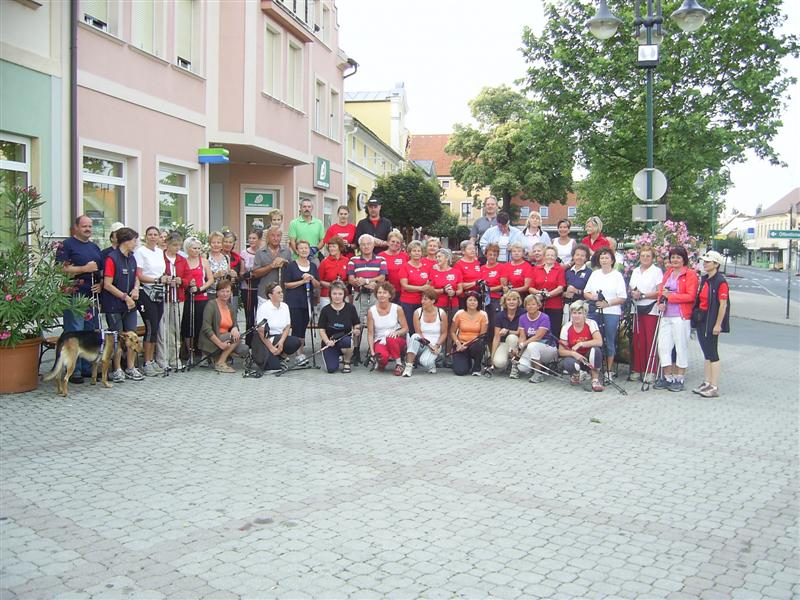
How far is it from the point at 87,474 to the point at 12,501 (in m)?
0.70

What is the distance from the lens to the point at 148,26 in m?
15.0

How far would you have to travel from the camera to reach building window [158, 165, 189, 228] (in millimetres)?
15898

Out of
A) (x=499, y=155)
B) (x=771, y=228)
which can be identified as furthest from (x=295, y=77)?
(x=771, y=228)

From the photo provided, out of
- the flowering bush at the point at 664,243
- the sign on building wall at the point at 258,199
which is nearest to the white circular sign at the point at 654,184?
the flowering bush at the point at 664,243

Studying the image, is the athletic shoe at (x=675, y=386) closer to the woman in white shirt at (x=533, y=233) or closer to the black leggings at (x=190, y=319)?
the woman in white shirt at (x=533, y=233)

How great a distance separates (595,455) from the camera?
681cm

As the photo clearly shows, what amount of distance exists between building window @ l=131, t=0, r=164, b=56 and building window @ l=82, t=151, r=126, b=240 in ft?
7.81

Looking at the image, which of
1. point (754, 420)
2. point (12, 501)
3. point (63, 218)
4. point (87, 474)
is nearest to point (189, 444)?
point (87, 474)

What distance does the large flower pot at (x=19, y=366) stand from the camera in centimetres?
866

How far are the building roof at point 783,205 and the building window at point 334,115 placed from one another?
10585cm

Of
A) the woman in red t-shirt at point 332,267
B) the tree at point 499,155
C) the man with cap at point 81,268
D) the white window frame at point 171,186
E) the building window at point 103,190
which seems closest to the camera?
the man with cap at point 81,268

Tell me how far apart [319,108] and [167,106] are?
1046 cm

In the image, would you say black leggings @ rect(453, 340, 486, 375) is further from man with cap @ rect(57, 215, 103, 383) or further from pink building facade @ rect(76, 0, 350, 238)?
pink building facade @ rect(76, 0, 350, 238)

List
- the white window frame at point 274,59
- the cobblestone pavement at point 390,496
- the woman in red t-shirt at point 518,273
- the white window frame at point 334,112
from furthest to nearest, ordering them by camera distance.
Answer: the white window frame at point 334,112
the white window frame at point 274,59
the woman in red t-shirt at point 518,273
the cobblestone pavement at point 390,496
